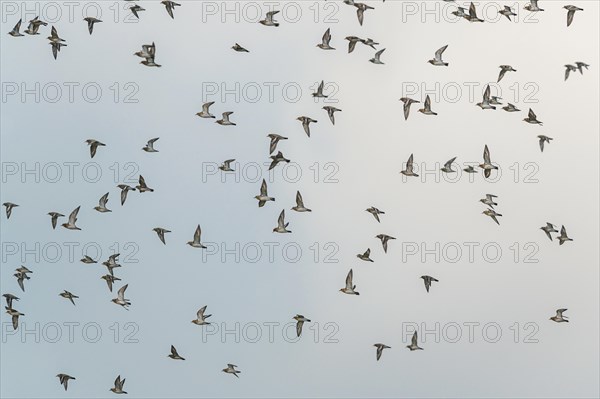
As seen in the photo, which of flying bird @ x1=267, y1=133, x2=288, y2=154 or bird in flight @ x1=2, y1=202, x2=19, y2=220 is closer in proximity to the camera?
flying bird @ x1=267, y1=133, x2=288, y2=154

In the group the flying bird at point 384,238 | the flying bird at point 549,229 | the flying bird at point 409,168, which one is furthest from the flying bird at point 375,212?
the flying bird at point 549,229

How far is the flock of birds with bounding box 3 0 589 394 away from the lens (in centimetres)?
714

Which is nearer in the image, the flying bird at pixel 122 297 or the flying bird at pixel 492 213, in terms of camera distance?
the flying bird at pixel 492 213

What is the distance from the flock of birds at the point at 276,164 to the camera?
714 centimetres

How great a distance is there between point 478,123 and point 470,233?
0.67 metres

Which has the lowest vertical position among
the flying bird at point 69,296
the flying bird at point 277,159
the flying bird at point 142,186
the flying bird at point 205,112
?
the flying bird at point 69,296

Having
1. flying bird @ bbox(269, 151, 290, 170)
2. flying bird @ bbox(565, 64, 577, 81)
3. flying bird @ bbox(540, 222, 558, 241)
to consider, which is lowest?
flying bird @ bbox(540, 222, 558, 241)

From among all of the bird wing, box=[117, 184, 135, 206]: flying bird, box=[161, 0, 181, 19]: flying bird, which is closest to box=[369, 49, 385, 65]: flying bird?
the bird wing

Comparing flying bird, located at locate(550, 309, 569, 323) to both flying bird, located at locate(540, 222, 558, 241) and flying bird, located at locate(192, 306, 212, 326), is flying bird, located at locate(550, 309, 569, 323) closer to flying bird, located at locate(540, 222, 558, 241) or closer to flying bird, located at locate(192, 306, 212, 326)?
flying bird, located at locate(540, 222, 558, 241)

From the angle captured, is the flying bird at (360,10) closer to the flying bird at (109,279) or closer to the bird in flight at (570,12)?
the bird in flight at (570,12)

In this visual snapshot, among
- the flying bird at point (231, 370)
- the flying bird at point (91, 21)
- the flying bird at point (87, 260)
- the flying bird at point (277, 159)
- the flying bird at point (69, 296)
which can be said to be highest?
the flying bird at point (91, 21)

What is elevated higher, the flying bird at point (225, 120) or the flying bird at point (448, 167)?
the flying bird at point (225, 120)

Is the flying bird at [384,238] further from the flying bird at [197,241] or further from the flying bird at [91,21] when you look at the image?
the flying bird at [91,21]

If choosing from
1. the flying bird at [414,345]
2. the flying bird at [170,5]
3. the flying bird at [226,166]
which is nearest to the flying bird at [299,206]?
the flying bird at [226,166]
